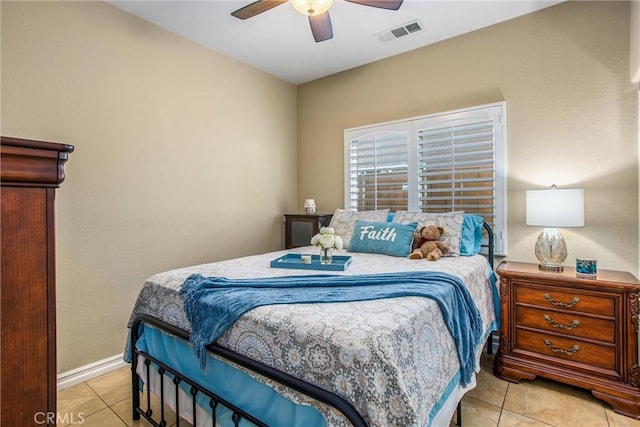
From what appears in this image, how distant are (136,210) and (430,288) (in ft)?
7.94

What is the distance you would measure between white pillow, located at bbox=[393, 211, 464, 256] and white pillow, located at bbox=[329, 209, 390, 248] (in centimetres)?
16

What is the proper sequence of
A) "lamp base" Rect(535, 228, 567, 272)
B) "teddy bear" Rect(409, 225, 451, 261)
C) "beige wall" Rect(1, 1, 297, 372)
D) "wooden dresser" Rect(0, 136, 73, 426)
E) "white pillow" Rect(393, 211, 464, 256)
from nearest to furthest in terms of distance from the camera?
"wooden dresser" Rect(0, 136, 73, 426), "beige wall" Rect(1, 1, 297, 372), "lamp base" Rect(535, 228, 567, 272), "teddy bear" Rect(409, 225, 451, 261), "white pillow" Rect(393, 211, 464, 256)

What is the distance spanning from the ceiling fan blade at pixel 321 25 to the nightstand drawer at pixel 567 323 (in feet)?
7.98

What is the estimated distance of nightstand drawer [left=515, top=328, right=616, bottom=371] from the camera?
2.06 metres

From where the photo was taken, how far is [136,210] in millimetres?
2750

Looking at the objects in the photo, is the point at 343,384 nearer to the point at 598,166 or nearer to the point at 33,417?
the point at 33,417

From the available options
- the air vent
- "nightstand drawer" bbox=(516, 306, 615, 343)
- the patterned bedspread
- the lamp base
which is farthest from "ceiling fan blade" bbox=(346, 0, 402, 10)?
"nightstand drawer" bbox=(516, 306, 615, 343)

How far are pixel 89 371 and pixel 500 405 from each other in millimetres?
2906

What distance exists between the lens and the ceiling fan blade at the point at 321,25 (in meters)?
2.21

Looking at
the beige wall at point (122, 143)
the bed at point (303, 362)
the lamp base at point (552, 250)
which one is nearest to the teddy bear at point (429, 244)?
the bed at point (303, 362)

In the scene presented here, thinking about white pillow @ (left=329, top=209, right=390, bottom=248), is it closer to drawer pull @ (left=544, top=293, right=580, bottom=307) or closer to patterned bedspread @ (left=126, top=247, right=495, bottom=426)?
drawer pull @ (left=544, top=293, right=580, bottom=307)

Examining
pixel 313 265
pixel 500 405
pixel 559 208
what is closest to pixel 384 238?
pixel 313 265

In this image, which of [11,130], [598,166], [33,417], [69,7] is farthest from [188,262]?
[598,166]

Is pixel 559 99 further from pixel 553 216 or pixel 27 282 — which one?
pixel 27 282
